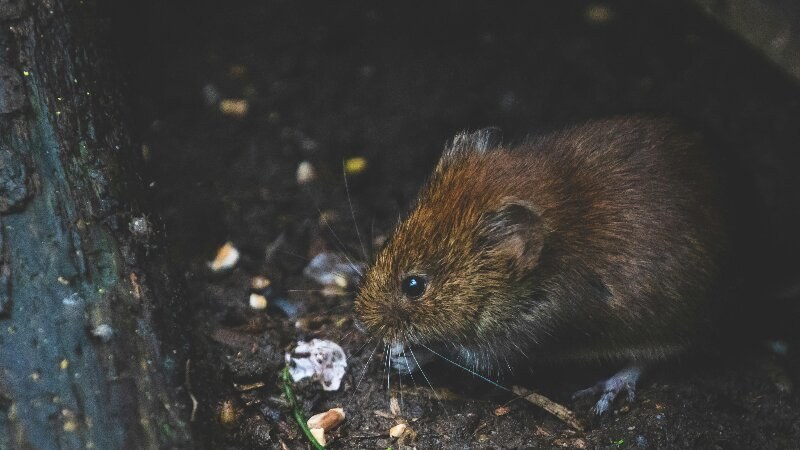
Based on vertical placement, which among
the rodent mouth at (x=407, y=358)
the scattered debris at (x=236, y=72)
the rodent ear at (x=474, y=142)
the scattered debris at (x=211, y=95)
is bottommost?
the rodent mouth at (x=407, y=358)

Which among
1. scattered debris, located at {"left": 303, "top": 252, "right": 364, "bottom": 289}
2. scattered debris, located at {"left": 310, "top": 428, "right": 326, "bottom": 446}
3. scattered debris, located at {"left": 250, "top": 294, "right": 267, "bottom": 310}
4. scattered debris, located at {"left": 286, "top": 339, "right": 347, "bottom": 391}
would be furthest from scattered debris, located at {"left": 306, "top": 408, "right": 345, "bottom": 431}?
scattered debris, located at {"left": 303, "top": 252, "right": 364, "bottom": 289}

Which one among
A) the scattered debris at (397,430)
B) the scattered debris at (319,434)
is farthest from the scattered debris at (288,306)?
the scattered debris at (397,430)

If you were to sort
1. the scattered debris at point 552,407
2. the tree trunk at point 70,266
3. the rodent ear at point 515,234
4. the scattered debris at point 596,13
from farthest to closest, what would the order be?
1. the scattered debris at point 596,13
2. the scattered debris at point 552,407
3. the rodent ear at point 515,234
4. the tree trunk at point 70,266

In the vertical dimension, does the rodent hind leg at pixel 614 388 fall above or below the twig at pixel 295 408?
above

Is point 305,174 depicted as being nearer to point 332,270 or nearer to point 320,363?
point 332,270

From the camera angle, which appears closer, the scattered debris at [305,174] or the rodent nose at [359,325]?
the rodent nose at [359,325]

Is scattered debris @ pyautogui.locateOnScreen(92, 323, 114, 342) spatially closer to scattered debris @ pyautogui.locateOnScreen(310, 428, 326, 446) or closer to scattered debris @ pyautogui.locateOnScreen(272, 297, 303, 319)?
scattered debris @ pyautogui.locateOnScreen(310, 428, 326, 446)

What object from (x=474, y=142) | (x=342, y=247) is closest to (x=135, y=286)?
(x=474, y=142)

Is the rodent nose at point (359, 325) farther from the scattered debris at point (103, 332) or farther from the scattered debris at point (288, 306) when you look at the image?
the scattered debris at point (103, 332)
